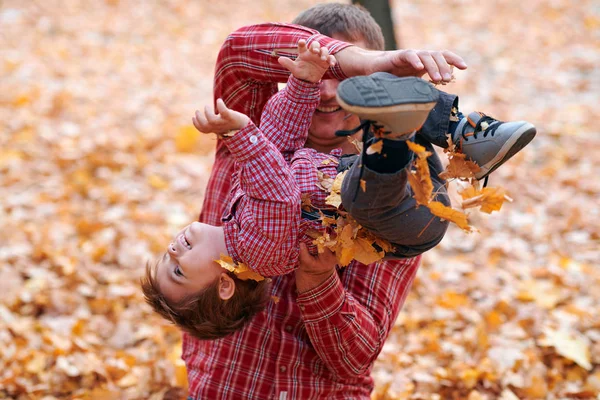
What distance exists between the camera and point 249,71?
6.59 feet

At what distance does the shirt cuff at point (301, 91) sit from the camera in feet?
5.66

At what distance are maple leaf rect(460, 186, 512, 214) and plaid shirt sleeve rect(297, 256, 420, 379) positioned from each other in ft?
1.70

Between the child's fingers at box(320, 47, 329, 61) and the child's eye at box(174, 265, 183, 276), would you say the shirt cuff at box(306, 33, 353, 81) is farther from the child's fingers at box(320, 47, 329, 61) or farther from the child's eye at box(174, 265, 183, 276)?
the child's eye at box(174, 265, 183, 276)

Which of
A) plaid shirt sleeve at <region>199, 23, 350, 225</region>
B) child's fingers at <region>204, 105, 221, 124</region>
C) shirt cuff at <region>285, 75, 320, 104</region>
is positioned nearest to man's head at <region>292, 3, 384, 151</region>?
plaid shirt sleeve at <region>199, 23, 350, 225</region>

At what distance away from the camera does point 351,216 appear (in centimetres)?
158

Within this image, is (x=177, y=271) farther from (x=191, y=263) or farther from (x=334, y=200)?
(x=334, y=200)

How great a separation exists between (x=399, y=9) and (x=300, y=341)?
7.22 metres

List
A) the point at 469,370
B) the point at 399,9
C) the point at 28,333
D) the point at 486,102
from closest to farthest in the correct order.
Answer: the point at 469,370 < the point at 28,333 < the point at 486,102 < the point at 399,9

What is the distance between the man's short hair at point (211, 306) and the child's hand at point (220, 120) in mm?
528

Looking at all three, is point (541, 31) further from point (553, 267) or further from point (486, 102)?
point (553, 267)

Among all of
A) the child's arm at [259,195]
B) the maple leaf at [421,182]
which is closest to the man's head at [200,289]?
the child's arm at [259,195]

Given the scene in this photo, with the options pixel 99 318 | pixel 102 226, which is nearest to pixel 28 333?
pixel 99 318

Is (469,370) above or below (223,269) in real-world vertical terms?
below

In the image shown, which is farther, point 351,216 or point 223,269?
point 223,269
